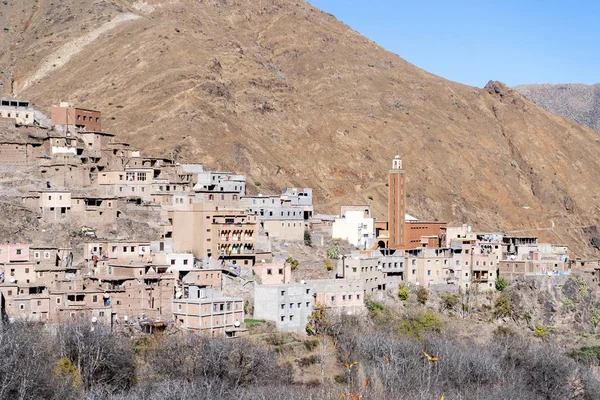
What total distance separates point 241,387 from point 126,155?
76.4 ft

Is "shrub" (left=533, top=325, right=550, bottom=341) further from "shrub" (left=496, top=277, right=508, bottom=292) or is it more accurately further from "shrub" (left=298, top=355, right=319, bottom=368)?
"shrub" (left=298, top=355, right=319, bottom=368)

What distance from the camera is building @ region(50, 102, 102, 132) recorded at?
64.2 m

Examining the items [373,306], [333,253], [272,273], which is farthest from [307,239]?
[272,273]

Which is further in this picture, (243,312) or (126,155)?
(126,155)

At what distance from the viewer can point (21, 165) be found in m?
57.1

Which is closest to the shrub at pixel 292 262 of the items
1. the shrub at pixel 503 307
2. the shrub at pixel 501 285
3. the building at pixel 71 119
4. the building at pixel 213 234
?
the building at pixel 213 234

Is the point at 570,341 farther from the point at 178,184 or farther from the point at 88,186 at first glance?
the point at 88,186

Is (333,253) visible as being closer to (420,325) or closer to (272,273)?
(272,273)

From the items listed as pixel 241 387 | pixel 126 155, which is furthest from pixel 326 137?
pixel 241 387

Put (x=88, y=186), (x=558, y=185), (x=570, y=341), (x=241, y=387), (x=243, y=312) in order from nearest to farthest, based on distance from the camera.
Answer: (x=241, y=387) → (x=243, y=312) → (x=88, y=186) → (x=570, y=341) → (x=558, y=185)

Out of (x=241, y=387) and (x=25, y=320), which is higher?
(x=25, y=320)

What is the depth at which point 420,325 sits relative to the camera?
2143 inches

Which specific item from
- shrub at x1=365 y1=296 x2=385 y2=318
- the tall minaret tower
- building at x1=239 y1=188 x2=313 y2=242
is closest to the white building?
the tall minaret tower

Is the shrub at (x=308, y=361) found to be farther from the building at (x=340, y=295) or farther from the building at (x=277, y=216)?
the building at (x=277, y=216)
